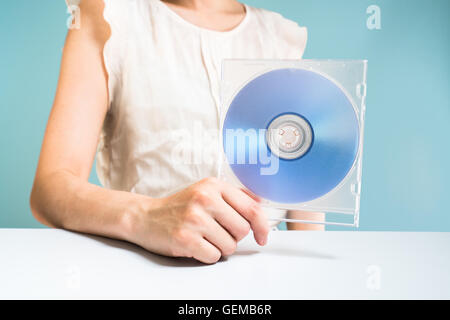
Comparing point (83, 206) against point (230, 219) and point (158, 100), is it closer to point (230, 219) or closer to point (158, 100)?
point (230, 219)

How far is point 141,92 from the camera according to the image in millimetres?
896

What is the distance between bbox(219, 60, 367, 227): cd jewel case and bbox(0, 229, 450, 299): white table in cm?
7

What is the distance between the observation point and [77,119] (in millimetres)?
770

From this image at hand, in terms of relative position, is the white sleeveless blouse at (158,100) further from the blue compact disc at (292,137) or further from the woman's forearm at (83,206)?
the blue compact disc at (292,137)

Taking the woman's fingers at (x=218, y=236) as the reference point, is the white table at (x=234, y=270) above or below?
below

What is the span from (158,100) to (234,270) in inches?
23.2

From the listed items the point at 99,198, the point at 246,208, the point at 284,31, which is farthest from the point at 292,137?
the point at 284,31

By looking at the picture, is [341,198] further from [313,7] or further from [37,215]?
[313,7]

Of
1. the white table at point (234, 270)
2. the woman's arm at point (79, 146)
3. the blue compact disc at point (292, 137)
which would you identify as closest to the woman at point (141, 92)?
the woman's arm at point (79, 146)

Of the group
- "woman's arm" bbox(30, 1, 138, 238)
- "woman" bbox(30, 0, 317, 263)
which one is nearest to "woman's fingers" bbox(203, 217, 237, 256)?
"woman's arm" bbox(30, 1, 138, 238)

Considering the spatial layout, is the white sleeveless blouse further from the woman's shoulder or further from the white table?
the white table

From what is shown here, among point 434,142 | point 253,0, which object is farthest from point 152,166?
point 434,142

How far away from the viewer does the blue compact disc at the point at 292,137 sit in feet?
1.54

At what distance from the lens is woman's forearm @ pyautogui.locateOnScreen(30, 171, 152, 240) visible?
1.54ft
